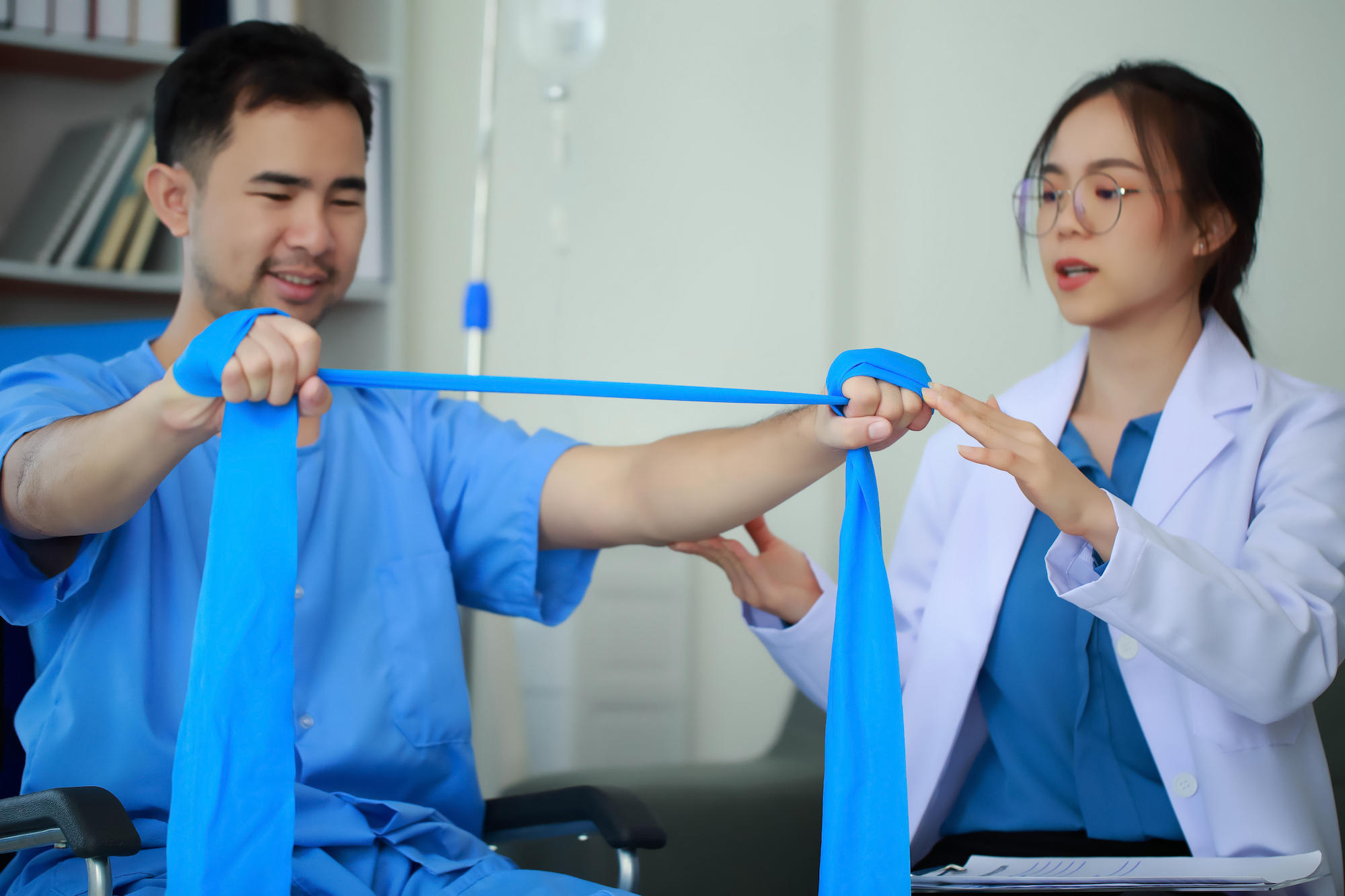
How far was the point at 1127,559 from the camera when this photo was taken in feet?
3.44

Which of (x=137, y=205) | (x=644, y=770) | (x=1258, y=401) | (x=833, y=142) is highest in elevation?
(x=833, y=142)

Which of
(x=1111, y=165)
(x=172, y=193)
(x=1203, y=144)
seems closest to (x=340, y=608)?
Result: (x=172, y=193)

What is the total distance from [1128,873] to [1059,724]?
0.28m

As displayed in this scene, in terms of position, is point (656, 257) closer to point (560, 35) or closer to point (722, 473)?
point (560, 35)

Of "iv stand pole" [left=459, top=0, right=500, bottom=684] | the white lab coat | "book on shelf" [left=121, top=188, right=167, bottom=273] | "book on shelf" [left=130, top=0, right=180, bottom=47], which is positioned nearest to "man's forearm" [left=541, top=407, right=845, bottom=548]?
the white lab coat

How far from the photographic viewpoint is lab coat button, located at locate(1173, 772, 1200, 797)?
1.18 metres

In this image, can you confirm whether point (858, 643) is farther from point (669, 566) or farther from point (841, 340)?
point (841, 340)

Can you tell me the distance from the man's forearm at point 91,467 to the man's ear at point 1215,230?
1.16 metres

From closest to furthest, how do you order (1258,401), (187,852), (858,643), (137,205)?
(187,852) → (858,643) → (1258,401) → (137,205)

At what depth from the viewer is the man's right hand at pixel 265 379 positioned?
0.87 m

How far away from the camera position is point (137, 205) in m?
2.12

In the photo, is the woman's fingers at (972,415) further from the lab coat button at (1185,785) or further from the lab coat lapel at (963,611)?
the lab coat button at (1185,785)

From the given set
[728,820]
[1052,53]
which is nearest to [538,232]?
[1052,53]

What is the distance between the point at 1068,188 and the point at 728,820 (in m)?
1.17
